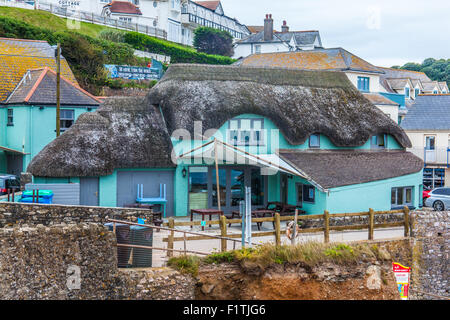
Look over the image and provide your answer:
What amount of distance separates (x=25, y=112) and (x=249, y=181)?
1212 cm

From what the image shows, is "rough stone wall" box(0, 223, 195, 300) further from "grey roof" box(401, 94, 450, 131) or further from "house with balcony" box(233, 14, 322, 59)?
"house with balcony" box(233, 14, 322, 59)

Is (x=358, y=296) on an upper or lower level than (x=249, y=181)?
lower

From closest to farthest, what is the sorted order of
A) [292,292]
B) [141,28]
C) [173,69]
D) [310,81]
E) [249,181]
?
[292,292], [249,181], [173,69], [310,81], [141,28]

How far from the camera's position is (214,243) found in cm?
1875

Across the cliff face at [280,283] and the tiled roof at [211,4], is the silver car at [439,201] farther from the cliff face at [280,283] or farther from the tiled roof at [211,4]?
the tiled roof at [211,4]

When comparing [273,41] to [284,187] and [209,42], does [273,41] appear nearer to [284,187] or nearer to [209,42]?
[209,42]

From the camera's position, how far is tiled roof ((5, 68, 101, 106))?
31844 mm

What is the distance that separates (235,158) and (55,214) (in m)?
8.81

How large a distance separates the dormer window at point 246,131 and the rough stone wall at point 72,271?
12.2m

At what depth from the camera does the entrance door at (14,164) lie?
32156 millimetres

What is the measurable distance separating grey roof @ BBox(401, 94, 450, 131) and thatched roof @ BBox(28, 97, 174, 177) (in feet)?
71.9

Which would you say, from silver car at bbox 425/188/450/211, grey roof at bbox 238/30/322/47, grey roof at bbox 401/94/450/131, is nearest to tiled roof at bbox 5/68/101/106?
silver car at bbox 425/188/450/211
